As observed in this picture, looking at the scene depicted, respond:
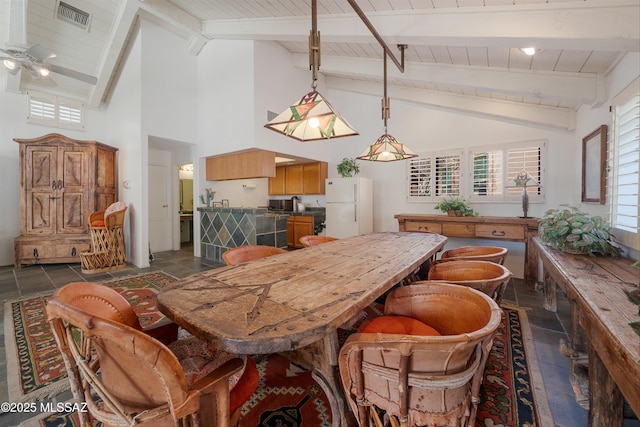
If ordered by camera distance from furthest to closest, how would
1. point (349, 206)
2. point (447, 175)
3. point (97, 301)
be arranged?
point (349, 206), point (447, 175), point (97, 301)

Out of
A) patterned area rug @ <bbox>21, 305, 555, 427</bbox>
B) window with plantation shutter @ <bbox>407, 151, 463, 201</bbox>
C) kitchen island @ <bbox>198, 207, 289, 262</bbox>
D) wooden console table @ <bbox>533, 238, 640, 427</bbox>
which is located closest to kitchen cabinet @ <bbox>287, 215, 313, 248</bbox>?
kitchen island @ <bbox>198, 207, 289, 262</bbox>

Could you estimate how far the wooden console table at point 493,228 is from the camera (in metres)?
3.42

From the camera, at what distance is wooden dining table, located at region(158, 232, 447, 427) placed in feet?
2.87

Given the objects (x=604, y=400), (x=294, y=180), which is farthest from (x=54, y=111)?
(x=604, y=400)

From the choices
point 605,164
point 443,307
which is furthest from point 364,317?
point 605,164

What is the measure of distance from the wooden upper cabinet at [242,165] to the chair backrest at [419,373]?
4.22 metres

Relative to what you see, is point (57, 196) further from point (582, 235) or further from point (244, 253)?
point (582, 235)

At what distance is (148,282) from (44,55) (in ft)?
11.0

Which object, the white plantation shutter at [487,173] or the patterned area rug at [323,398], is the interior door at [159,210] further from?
the white plantation shutter at [487,173]

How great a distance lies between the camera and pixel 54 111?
5.38 metres

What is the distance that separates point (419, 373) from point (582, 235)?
7.10 feet

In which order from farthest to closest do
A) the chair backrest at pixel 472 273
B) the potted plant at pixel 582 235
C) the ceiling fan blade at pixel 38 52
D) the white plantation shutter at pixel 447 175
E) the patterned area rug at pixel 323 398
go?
the white plantation shutter at pixel 447 175, the ceiling fan blade at pixel 38 52, the potted plant at pixel 582 235, the chair backrest at pixel 472 273, the patterned area rug at pixel 323 398

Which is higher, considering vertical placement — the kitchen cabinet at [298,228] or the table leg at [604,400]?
the kitchen cabinet at [298,228]

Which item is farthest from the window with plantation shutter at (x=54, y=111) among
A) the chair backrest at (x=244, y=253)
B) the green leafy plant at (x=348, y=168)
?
the chair backrest at (x=244, y=253)
